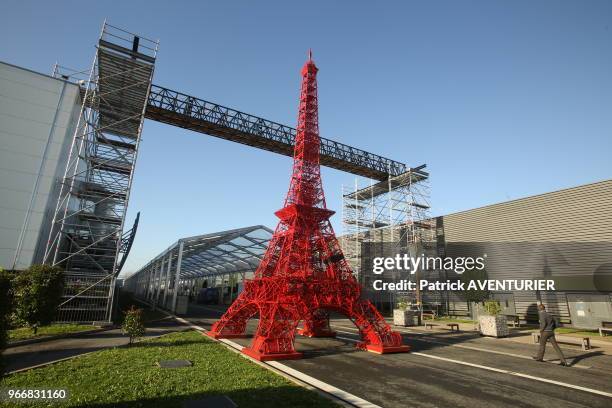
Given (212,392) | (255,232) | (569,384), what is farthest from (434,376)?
(255,232)

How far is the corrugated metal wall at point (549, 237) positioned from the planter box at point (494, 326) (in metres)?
9.23

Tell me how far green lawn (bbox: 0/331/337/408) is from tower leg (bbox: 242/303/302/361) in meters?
0.90

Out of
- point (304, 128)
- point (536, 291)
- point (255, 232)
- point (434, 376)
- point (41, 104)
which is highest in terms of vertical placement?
point (41, 104)

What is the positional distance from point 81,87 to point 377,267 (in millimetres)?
34563

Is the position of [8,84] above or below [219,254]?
above

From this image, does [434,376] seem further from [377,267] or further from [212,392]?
→ [377,267]

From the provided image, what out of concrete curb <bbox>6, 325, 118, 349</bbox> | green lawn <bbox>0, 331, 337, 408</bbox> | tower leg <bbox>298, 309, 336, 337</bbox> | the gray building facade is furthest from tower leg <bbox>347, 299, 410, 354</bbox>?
the gray building facade

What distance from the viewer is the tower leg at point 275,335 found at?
38.9 feet

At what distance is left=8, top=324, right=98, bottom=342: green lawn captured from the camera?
14906 mm

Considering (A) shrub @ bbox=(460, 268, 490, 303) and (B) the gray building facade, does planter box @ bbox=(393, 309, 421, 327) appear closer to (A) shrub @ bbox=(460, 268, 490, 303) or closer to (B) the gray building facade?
(A) shrub @ bbox=(460, 268, 490, 303)

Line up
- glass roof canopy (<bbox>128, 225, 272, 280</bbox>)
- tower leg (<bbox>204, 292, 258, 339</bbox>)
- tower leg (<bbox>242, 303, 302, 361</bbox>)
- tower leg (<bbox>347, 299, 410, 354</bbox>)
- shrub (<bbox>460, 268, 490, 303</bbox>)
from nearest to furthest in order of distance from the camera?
tower leg (<bbox>242, 303, 302, 361</bbox>)
tower leg (<bbox>347, 299, 410, 354</bbox>)
tower leg (<bbox>204, 292, 258, 339</bbox>)
shrub (<bbox>460, 268, 490, 303</bbox>)
glass roof canopy (<bbox>128, 225, 272, 280</bbox>)

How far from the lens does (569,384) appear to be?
914 cm

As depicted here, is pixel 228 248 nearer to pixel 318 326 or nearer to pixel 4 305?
pixel 318 326

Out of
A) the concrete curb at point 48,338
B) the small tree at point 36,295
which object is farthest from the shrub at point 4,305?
the small tree at point 36,295
